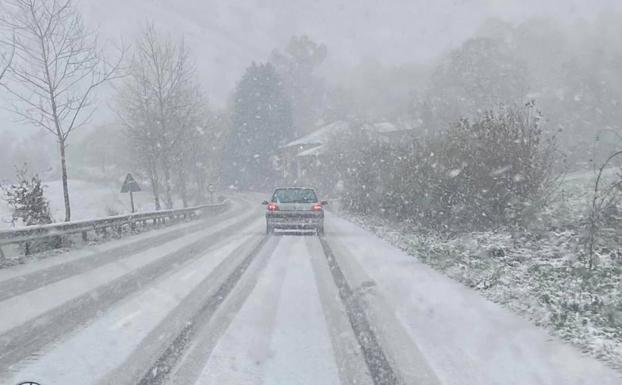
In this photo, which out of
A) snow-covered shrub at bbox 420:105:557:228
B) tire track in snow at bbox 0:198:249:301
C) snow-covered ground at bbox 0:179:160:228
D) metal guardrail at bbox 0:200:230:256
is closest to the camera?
tire track in snow at bbox 0:198:249:301

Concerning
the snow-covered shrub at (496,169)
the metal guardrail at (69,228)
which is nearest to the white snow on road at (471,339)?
the snow-covered shrub at (496,169)

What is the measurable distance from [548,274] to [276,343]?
17.3 ft

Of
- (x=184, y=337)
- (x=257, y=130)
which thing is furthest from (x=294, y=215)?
(x=257, y=130)

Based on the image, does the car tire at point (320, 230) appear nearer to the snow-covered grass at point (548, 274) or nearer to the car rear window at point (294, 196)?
the car rear window at point (294, 196)

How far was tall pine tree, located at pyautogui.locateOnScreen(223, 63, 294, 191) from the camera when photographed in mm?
72875

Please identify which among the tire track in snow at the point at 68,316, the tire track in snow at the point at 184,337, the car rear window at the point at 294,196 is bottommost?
the tire track in snow at the point at 184,337

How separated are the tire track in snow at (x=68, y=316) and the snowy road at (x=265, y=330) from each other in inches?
0.7

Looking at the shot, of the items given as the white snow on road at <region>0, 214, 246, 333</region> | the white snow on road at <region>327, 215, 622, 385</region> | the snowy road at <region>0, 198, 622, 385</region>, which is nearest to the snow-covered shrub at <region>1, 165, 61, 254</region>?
the white snow on road at <region>0, 214, 246, 333</region>

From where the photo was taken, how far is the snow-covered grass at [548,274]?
17.7 feet

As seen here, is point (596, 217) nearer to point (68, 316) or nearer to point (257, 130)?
point (68, 316)

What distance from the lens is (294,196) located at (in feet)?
56.3

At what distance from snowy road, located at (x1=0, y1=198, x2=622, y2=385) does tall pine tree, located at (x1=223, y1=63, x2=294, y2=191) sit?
63735mm

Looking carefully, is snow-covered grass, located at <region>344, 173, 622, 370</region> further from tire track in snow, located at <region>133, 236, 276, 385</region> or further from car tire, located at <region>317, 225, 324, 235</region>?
tire track in snow, located at <region>133, 236, 276, 385</region>

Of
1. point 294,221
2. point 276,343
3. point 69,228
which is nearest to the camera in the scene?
point 276,343
